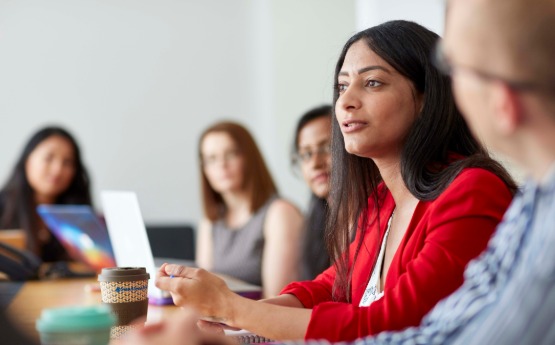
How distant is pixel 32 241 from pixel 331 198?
206 cm

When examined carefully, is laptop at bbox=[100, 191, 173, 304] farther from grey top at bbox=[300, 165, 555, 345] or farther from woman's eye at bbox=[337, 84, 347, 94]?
grey top at bbox=[300, 165, 555, 345]

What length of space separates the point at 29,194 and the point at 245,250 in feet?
4.33

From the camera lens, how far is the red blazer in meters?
1.27

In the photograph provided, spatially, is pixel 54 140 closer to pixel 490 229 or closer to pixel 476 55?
pixel 490 229

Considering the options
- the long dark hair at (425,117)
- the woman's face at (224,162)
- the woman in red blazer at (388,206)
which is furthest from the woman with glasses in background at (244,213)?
the long dark hair at (425,117)

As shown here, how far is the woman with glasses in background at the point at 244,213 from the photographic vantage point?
2.90 m

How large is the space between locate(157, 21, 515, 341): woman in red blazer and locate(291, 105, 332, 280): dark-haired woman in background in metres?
0.88

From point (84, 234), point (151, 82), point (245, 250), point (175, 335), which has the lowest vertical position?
point (245, 250)

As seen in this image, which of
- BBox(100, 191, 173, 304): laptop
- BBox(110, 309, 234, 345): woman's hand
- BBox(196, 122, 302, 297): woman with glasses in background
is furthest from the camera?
BBox(196, 122, 302, 297): woman with glasses in background

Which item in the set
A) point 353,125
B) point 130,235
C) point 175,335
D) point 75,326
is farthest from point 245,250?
point 175,335

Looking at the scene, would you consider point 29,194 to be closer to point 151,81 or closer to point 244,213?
point 244,213

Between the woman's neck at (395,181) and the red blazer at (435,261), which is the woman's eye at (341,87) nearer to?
the woman's neck at (395,181)

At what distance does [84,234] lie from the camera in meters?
2.83

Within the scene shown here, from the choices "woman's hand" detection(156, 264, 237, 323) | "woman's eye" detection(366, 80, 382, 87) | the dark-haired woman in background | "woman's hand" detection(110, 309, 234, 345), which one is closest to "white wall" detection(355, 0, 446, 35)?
the dark-haired woman in background
